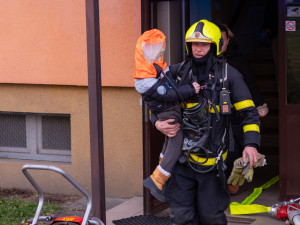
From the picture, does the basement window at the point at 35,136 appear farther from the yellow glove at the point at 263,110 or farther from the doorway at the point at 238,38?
the yellow glove at the point at 263,110

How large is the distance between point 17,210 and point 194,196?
2.76m

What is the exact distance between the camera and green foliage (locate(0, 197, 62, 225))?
692 centimetres

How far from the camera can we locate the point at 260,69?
1068 centimetres

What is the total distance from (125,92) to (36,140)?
1609mm

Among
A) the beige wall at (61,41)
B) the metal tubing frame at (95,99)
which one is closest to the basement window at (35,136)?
the beige wall at (61,41)

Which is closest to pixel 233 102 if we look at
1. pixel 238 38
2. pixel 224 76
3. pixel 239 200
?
pixel 224 76

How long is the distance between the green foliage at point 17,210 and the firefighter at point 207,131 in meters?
2.38

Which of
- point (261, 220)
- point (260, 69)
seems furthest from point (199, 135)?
point (260, 69)

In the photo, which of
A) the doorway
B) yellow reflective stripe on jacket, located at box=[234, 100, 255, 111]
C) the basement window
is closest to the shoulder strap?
yellow reflective stripe on jacket, located at box=[234, 100, 255, 111]

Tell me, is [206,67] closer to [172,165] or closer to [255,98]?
[172,165]

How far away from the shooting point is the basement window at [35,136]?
8.20 m

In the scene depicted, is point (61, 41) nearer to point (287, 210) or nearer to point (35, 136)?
point (35, 136)

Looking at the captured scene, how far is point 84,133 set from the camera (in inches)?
306

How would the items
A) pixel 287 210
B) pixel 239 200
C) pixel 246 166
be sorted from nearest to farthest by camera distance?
pixel 246 166 → pixel 287 210 → pixel 239 200
